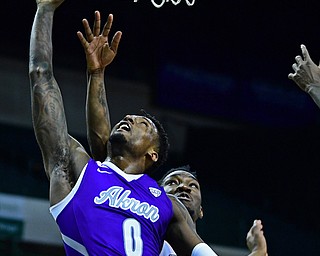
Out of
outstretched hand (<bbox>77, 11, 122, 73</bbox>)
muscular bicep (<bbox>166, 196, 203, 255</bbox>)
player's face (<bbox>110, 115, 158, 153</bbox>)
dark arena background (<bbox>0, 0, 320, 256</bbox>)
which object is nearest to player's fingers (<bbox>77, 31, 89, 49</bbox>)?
outstretched hand (<bbox>77, 11, 122, 73</bbox>)

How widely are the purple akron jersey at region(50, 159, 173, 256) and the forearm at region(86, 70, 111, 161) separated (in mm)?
413

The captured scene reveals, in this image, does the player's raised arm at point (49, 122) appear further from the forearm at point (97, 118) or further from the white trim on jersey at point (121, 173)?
the forearm at point (97, 118)

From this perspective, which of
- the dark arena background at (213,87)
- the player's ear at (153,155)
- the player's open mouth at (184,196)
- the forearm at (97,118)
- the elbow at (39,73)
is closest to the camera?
the elbow at (39,73)

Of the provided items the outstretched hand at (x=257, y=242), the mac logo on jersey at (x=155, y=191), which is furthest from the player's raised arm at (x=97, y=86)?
the outstretched hand at (x=257, y=242)

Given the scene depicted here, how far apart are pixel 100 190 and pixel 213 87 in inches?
365

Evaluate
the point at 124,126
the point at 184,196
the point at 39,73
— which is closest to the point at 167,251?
the point at 184,196

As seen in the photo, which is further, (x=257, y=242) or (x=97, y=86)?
(x=97, y=86)

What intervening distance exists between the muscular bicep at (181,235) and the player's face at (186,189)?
2.65ft

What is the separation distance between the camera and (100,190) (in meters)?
3.70

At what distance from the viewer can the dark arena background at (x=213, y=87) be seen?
12523mm

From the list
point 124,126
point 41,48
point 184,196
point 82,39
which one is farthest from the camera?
point 184,196

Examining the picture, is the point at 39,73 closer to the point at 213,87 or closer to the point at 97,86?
the point at 97,86

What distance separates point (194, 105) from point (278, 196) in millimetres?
1936

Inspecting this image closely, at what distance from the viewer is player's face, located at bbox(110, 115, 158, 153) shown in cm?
399
